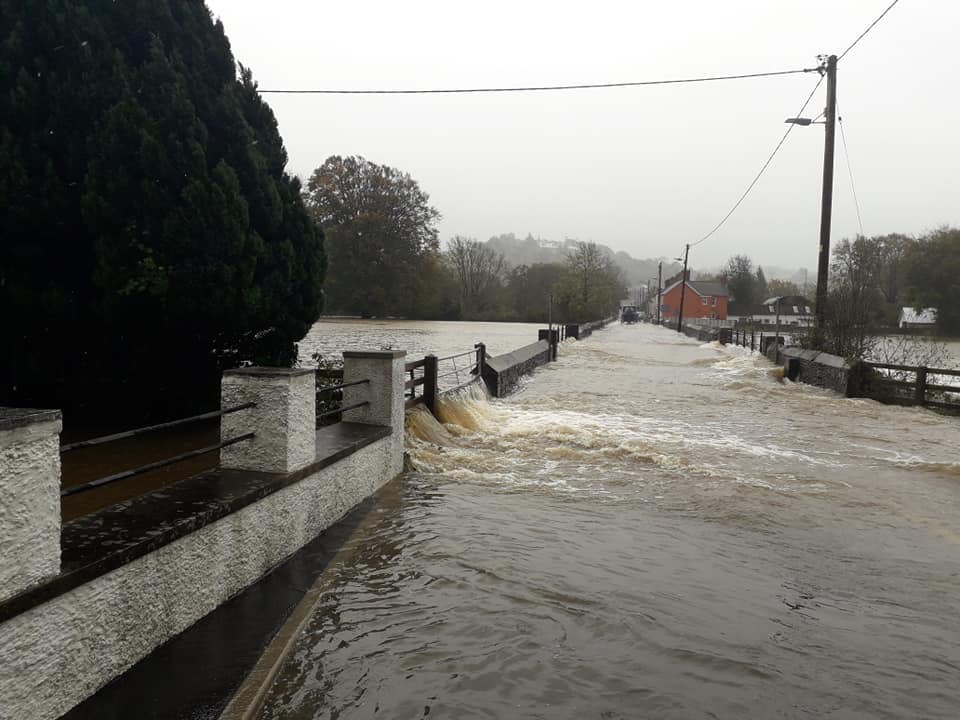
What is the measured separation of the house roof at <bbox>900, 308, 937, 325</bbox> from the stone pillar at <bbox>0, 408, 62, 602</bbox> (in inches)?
2752

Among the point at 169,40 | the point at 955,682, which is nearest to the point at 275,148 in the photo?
the point at 169,40

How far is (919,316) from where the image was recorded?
203 feet

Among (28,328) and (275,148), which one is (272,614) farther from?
(275,148)

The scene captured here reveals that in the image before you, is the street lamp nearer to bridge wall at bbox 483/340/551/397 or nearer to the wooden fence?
the wooden fence

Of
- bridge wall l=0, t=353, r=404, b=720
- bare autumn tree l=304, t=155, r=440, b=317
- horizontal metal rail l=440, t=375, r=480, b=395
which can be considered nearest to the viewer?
bridge wall l=0, t=353, r=404, b=720

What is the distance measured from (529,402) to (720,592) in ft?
33.5

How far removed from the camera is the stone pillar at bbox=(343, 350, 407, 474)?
22.5 ft

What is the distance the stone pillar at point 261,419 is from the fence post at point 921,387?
47.0 ft

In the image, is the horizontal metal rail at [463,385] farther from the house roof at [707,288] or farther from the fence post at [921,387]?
the house roof at [707,288]

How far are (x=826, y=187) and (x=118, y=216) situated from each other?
1950 cm

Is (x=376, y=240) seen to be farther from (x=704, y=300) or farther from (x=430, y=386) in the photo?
(x=704, y=300)

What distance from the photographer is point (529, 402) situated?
1464 cm

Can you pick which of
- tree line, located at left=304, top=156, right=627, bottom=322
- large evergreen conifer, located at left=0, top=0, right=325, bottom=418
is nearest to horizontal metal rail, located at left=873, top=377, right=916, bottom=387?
large evergreen conifer, located at left=0, top=0, right=325, bottom=418

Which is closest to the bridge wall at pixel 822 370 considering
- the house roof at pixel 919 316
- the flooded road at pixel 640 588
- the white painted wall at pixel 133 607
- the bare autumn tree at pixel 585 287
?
the flooded road at pixel 640 588
